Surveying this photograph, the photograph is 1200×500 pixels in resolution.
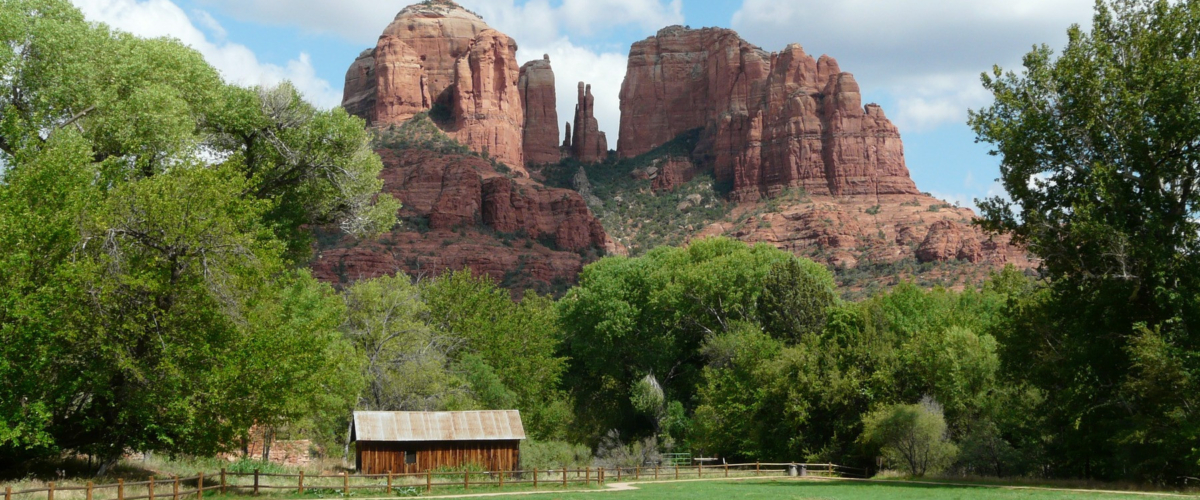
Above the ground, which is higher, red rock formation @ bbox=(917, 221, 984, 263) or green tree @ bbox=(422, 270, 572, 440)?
red rock formation @ bbox=(917, 221, 984, 263)

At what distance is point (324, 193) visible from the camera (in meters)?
30.8

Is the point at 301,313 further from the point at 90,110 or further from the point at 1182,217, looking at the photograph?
the point at 1182,217

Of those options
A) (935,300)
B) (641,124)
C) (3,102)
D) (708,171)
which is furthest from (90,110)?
(641,124)

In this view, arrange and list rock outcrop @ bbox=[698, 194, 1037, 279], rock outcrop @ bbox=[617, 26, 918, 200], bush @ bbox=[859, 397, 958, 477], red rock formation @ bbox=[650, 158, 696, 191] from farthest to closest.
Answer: red rock formation @ bbox=[650, 158, 696, 191] → rock outcrop @ bbox=[617, 26, 918, 200] → rock outcrop @ bbox=[698, 194, 1037, 279] → bush @ bbox=[859, 397, 958, 477]

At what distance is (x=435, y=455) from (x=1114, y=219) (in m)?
22.0

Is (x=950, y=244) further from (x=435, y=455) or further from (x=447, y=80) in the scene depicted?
(x=435, y=455)

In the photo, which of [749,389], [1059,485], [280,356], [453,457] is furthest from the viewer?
[749,389]

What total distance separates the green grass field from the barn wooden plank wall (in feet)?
17.5

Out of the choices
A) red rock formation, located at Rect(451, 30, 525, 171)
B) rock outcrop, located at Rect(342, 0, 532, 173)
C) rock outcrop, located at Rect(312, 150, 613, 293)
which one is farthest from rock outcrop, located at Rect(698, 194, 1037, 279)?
rock outcrop, located at Rect(342, 0, 532, 173)

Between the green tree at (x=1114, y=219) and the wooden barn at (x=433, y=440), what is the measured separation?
17.2 metres

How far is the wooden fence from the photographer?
21234mm

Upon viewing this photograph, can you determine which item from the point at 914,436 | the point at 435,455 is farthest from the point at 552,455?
the point at 914,436

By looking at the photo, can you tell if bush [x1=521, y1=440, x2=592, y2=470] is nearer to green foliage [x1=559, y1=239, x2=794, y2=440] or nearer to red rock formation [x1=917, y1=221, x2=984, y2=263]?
green foliage [x1=559, y1=239, x2=794, y2=440]

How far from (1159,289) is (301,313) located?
28857mm
